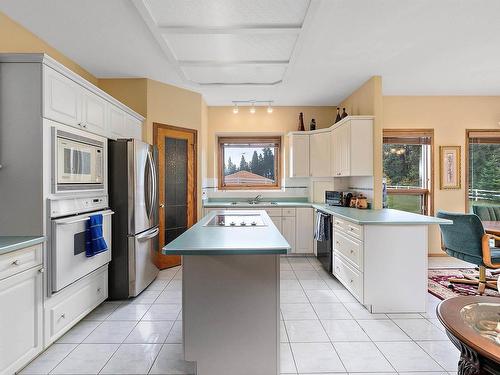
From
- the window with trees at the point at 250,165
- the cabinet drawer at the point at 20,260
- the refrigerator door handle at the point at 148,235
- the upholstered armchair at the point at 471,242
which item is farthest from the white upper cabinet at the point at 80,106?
the upholstered armchair at the point at 471,242

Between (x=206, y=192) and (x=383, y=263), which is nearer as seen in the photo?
(x=383, y=263)

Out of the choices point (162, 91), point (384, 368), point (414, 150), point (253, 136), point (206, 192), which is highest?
point (162, 91)

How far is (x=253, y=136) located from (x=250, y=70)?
6.44 ft

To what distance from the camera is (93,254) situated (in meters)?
2.45

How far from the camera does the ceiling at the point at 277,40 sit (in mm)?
2281

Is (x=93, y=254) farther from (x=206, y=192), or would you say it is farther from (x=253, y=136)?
(x=253, y=136)

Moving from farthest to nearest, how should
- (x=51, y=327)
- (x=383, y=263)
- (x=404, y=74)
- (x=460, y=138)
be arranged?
(x=460, y=138) < (x=404, y=74) < (x=383, y=263) < (x=51, y=327)

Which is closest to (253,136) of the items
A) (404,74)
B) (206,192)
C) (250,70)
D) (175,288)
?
(206,192)

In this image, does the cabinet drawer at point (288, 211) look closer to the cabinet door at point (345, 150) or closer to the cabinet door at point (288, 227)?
the cabinet door at point (288, 227)

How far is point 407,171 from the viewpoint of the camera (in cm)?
467

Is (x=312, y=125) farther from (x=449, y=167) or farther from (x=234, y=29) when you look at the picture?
(x=234, y=29)

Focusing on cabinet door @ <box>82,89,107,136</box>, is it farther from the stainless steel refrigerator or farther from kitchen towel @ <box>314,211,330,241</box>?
kitchen towel @ <box>314,211,330,241</box>

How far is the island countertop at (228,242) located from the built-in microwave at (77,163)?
1.11 m

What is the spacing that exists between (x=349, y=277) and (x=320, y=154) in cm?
237
